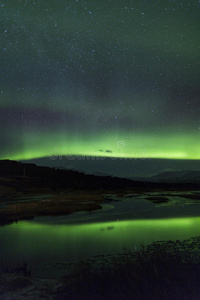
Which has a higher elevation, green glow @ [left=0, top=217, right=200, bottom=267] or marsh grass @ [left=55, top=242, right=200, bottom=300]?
marsh grass @ [left=55, top=242, right=200, bottom=300]

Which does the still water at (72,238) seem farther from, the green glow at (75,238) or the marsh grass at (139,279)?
the marsh grass at (139,279)

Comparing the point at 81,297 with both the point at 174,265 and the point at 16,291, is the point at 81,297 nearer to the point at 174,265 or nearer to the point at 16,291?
the point at 16,291

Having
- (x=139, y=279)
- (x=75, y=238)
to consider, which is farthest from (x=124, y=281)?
(x=75, y=238)

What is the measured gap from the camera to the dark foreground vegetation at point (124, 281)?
9.83 meters

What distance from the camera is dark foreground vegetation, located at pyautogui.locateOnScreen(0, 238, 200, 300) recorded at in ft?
32.2

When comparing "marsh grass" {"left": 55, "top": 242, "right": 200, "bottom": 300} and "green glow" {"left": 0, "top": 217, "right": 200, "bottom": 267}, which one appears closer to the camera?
"marsh grass" {"left": 55, "top": 242, "right": 200, "bottom": 300}

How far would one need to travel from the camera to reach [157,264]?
42.6ft

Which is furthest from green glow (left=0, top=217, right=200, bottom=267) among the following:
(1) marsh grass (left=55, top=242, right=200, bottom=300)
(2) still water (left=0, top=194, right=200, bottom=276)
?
(1) marsh grass (left=55, top=242, right=200, bottom=300)

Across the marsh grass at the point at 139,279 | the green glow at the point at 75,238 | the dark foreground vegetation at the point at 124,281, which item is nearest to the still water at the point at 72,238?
the green glow at the point at 75,238

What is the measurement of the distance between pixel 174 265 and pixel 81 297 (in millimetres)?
4841

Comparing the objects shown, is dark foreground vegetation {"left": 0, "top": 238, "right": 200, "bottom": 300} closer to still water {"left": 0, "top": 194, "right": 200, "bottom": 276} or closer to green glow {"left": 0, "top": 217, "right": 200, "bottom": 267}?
still water {"left": 0, "top": 194, "right": 200, "bottom": 276}

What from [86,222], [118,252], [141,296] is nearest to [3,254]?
[118,252]

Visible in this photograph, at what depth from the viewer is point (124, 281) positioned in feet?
36.4

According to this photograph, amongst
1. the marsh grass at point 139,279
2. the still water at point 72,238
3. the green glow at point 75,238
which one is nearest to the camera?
the marsh grass at point 139,279
